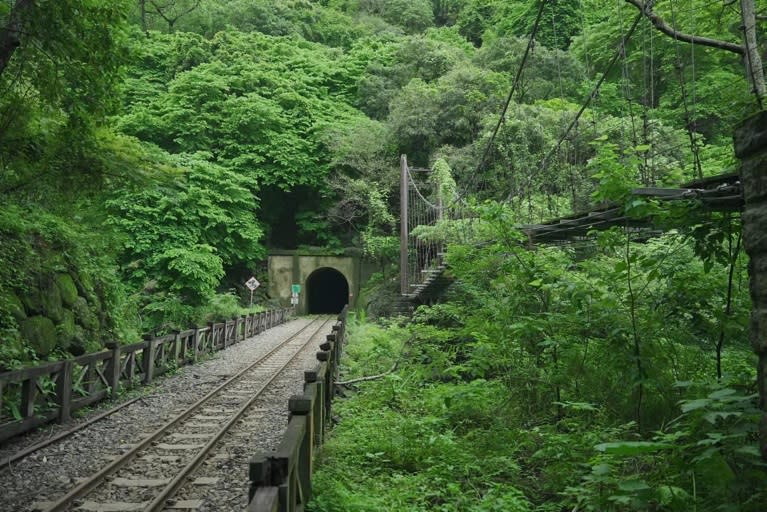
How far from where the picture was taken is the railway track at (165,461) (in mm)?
4469

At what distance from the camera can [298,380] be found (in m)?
10.6

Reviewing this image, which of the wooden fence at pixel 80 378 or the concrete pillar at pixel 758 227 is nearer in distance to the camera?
the concrete pillar at pixel 758 227

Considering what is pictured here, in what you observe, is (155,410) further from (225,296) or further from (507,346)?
(225,296)

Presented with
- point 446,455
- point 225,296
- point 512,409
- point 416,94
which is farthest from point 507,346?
point 416,94

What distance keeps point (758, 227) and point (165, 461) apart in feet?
18.5

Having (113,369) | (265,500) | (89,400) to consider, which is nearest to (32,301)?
(113,369)

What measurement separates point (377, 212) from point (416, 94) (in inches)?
233

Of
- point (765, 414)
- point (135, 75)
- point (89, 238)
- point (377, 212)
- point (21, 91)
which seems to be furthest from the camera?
point (135, 75)

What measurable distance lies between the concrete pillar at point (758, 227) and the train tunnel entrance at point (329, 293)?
3484cm

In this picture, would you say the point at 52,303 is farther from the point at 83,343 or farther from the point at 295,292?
the point at 295,292

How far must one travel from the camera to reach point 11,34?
591 cm

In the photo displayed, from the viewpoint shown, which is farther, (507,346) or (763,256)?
(507,346)

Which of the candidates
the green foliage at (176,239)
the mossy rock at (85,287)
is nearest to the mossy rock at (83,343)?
the mossy rock at (85,287)

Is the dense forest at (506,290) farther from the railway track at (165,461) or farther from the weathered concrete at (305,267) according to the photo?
the weathered concrete at (305,267)
